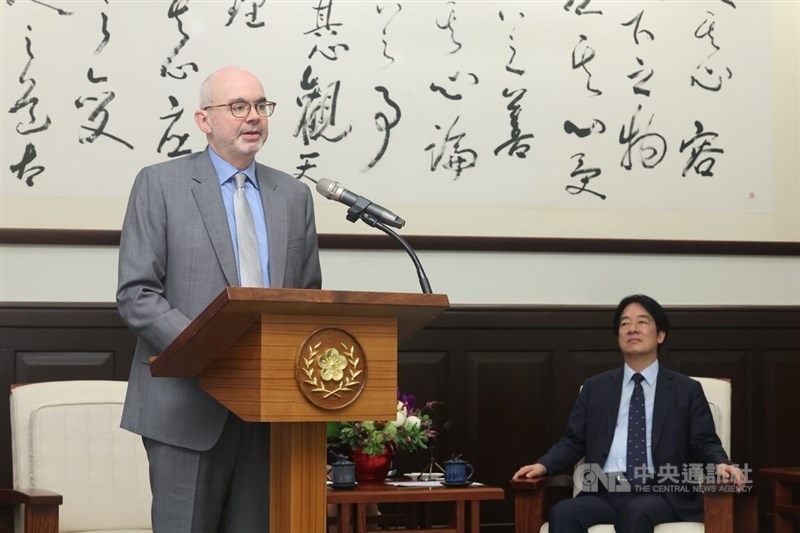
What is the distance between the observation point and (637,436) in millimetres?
3648

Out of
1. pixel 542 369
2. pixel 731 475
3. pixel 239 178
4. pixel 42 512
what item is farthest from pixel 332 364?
pixel 542 369

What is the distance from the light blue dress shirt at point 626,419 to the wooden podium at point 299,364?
187 cm

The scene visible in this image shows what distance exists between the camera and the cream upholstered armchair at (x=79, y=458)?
125 inches

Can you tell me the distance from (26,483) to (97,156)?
1.33 m

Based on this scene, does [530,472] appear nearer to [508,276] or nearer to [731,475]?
[731,475]

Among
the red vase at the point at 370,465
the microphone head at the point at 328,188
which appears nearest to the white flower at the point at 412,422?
the red vase at the point at 370,465

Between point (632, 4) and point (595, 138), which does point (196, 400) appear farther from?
point (632, 4)

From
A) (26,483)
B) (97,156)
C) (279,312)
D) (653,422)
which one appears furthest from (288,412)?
(97,156)

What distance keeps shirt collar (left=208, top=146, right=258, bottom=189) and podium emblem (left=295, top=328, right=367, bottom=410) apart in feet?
1.93

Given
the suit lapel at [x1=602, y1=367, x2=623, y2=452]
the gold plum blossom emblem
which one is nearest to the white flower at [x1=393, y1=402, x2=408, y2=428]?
the suit lapel at [x1=602, y1=367, x2=623, y2=452]

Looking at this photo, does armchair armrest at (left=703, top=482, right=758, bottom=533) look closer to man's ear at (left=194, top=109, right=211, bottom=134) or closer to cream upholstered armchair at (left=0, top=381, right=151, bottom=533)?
cream upholstered armchair at (left=0, top=381, right=151, bottom=533)

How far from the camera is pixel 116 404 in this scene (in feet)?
11.0

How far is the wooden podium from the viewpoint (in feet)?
5.90

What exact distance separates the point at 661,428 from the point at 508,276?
1.00 meters
